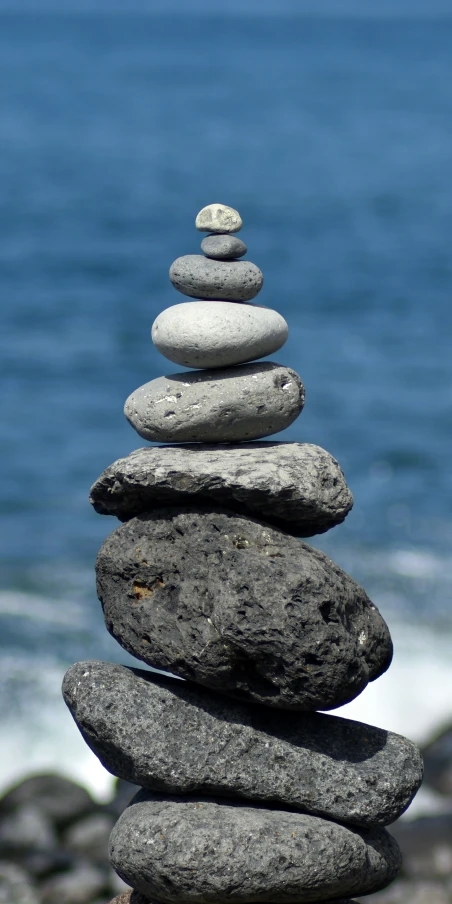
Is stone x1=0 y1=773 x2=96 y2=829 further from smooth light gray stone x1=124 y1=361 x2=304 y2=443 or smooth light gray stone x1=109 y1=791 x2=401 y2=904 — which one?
smooth light gray stone x1=124 y1=361 x2=304 y2=443

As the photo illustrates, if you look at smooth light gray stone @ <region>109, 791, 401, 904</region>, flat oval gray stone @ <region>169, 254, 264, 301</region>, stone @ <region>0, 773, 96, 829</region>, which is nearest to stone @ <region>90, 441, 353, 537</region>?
flat oval gray stone @ <region>169, 254, 264, 301</region>

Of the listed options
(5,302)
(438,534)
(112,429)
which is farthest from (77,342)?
(438,534)

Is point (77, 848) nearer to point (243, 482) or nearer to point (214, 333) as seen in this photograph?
point (243, 482)

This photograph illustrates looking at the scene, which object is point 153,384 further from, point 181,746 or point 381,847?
point 381,847

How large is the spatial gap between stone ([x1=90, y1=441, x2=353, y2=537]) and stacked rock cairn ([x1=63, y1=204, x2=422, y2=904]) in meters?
0.01

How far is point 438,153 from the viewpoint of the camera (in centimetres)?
4556

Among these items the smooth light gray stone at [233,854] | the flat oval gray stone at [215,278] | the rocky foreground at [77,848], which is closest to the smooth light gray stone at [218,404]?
the flat oval gray stone at [215,278]

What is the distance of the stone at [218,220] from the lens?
6906 mm

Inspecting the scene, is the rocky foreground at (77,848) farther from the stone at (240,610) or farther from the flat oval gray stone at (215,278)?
the flat oval gray stone at (215,278)

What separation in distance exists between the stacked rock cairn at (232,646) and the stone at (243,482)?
13 mm

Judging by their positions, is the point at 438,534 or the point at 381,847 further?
the point at 438,534

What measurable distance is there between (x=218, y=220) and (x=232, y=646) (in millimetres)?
2540

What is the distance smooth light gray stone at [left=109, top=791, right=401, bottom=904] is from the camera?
20.8 feet

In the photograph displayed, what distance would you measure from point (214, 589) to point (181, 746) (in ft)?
3.17
